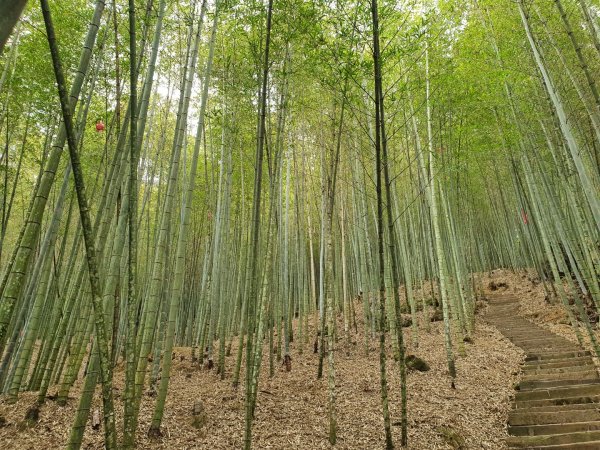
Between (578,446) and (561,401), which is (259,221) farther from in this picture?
(561,401)

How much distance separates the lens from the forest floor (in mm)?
3164

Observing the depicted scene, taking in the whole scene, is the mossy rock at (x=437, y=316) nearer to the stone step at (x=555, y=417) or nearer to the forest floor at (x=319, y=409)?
the forest floor at (x=319, y=409)

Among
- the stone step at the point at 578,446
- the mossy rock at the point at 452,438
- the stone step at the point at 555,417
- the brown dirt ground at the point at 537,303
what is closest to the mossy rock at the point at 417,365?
the stone step at the point at 555,417

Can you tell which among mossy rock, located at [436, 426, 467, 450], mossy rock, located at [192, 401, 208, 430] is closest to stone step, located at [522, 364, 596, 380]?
mossy rock, located at [436, 426, 467, 450]

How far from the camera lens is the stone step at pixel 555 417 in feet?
11.4

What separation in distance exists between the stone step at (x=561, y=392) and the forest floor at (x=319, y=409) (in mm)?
175

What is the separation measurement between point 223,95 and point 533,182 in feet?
19.2

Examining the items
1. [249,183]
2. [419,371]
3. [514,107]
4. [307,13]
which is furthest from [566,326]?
[307,13]

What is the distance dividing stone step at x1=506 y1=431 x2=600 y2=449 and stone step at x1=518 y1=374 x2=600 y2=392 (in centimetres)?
112

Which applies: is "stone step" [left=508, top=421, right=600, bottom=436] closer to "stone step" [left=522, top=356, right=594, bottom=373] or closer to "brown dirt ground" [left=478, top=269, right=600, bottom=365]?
"stone step" [left=522, top=356, right=594, bottom=373]

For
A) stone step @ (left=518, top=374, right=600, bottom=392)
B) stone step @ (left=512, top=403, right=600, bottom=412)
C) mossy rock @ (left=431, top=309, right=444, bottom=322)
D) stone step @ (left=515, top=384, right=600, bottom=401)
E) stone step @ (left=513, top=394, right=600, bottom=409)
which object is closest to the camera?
stone step @ (left=512, top=403, right=600, bottom=412)

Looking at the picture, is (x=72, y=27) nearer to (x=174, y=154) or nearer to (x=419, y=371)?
(x=174, y=154)

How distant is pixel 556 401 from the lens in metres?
3.90

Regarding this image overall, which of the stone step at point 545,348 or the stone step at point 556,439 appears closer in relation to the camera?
the stone step at point 556,439
